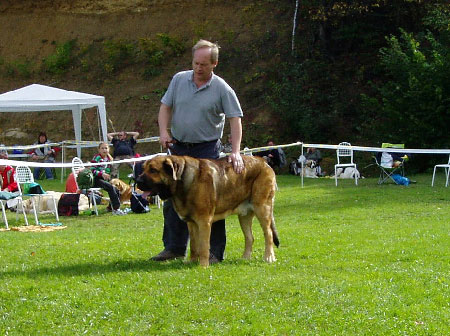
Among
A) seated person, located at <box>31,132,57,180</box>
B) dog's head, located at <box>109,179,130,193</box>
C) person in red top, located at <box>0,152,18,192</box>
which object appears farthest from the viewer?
seated person, located at <box>31,132,57,180</box>

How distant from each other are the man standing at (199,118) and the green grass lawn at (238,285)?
1.40ft

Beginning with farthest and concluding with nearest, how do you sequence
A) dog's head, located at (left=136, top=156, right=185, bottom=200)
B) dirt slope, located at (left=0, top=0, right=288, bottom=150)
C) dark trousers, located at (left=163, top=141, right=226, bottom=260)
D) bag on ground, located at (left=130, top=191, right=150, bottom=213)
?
dirt slope, located at (left=0, top=0, right=288, bottom=150) < bag on ground, located at (left=130, top=191, right=150, bottom=213) < dark trousers, located at (left=163, top=141, right=226, bottom=260) < dog's head, located at (left=136, top=156, right=185, bottom=200)

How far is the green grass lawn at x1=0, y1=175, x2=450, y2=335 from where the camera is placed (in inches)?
213

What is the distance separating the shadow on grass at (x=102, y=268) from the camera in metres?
7.12

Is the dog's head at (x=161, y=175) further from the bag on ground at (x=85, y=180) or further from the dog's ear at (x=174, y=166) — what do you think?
the bag on ground at (x=85, y=180)

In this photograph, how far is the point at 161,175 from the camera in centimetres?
707

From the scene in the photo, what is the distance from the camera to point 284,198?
52.4 ft

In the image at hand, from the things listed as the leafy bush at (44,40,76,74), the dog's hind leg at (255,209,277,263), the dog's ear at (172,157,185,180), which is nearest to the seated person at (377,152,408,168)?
the dog's hind leg at (255,209,277,263)

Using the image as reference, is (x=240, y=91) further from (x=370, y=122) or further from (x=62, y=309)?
(x=62, y=309)

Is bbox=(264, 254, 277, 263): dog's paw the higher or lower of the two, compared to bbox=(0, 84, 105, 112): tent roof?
lower

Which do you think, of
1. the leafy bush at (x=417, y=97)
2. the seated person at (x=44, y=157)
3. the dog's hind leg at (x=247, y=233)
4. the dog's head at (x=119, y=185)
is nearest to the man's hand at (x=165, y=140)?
the dog's hind leg at (x=247, y=233)

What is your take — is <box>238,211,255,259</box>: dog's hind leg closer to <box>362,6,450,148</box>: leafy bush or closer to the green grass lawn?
the green grass lawn

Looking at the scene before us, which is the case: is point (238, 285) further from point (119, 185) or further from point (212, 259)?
point (119, 185)

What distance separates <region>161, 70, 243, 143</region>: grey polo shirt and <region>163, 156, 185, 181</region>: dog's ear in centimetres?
55
